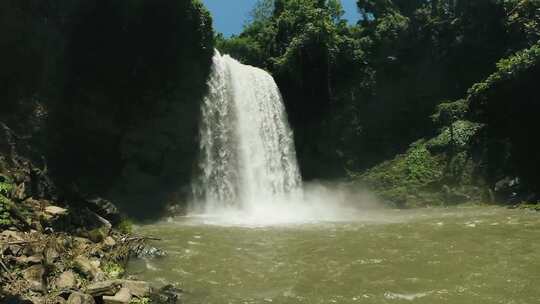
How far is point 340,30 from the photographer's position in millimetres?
40625

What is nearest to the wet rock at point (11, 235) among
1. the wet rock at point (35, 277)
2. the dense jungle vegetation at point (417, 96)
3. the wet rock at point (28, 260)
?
the wet rock at point (28, 260)

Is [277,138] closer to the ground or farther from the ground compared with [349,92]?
closer to the ground

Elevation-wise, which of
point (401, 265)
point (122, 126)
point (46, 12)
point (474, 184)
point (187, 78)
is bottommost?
point (401, 265)

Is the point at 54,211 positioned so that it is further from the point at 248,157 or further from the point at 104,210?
the point at 248,157

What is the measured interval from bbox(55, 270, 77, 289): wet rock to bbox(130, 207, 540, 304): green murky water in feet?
6.11

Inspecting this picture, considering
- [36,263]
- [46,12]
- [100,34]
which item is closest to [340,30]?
[100,34]

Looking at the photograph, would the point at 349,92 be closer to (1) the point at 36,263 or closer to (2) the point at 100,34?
(2) the point at 100,34

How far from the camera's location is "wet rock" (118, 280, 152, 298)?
8.64 metres

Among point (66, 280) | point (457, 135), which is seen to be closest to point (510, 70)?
point (457, 135)

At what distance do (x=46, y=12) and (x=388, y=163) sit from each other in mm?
22303

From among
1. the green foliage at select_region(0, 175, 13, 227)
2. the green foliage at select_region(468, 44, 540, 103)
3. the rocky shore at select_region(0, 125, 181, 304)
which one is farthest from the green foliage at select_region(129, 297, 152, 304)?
the green foliage at select_region(468, 44, 540, 103)

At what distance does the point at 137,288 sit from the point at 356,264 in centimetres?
534

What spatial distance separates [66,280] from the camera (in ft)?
29.6

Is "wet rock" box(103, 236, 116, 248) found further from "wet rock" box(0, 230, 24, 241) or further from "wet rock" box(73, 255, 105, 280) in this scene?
"wet rock" box(0, 230, 24, 241)
